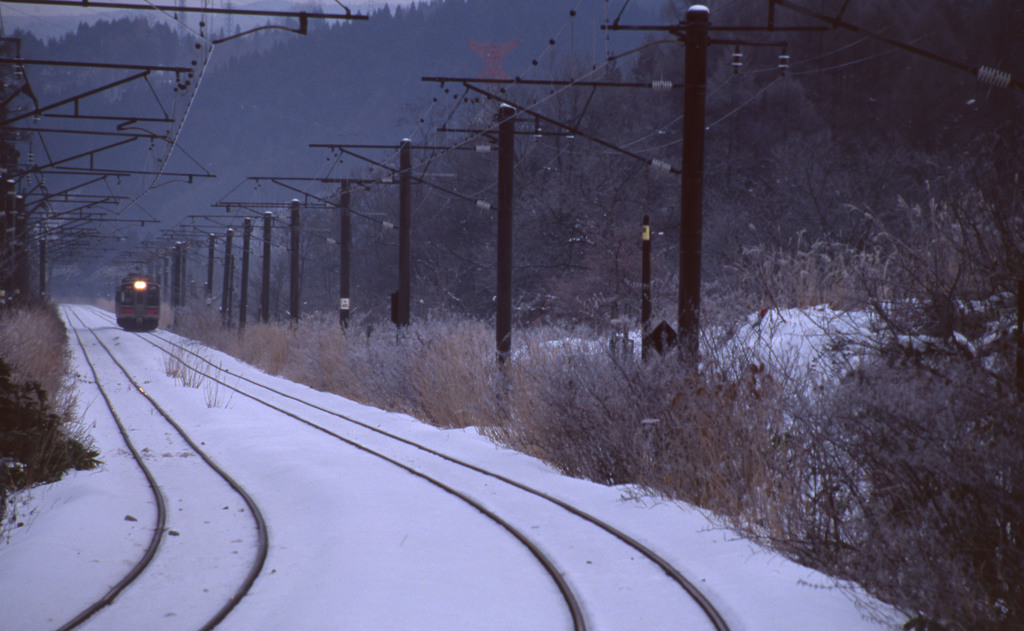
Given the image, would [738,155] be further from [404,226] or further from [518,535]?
[518,535]

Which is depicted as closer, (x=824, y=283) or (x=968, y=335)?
(x=968, y=335)

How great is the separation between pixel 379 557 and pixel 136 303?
55080mm

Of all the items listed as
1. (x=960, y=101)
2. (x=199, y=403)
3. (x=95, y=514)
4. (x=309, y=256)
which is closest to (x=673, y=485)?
(x=95, y=514)

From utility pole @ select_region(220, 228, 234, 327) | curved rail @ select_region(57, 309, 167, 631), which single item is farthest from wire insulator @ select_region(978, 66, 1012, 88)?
utility pole @ select_region(220, 228, 234, 327)

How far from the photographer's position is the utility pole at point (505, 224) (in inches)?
638

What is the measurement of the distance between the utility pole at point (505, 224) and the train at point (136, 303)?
46343mm

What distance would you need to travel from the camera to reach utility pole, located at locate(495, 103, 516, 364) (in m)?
16.2

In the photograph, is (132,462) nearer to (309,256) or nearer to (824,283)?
(824,283)

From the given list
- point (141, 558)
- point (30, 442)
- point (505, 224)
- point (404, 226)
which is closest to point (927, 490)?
point (141, 558)

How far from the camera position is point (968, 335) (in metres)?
6.37

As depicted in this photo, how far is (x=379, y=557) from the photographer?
7254 millimetres

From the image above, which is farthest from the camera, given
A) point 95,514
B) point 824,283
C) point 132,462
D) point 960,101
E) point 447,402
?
point 960,101

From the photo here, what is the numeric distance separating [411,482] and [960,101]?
33068 mm

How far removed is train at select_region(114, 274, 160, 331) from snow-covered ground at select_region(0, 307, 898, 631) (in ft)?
159
